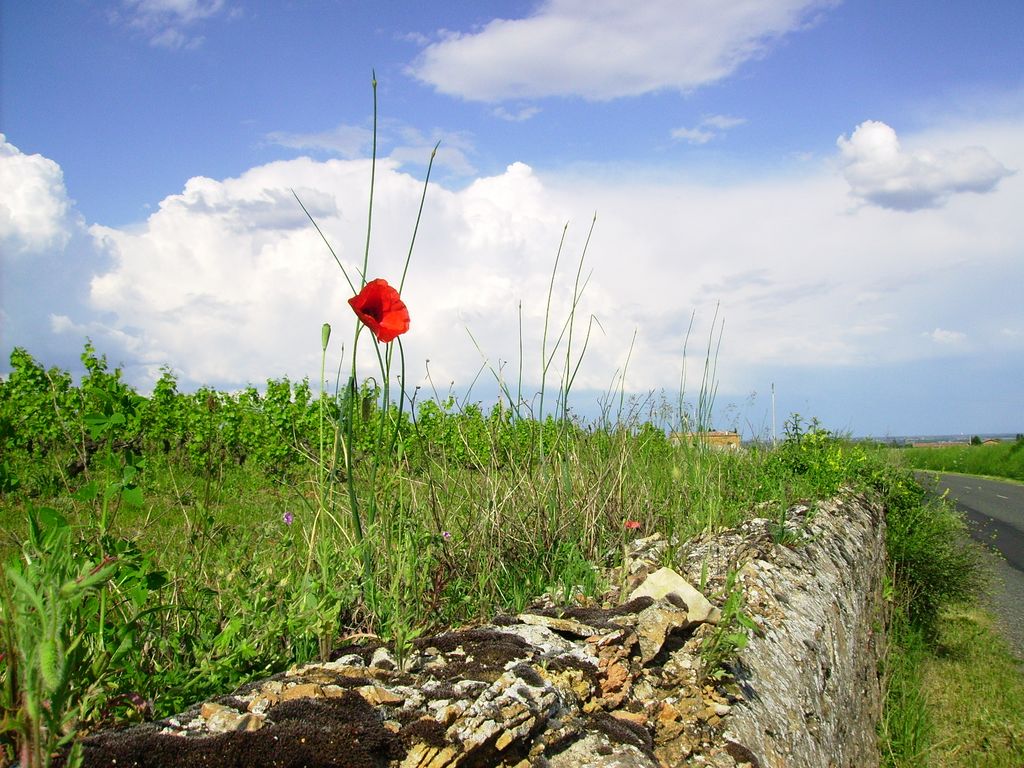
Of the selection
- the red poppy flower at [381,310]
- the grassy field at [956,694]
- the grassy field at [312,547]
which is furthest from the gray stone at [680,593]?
the grassy field at [956,694]

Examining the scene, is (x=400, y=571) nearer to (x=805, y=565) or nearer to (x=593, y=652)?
(x=593, y=652)

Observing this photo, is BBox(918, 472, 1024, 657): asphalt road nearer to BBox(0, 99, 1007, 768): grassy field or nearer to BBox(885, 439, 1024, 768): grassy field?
BBox(885, 439, 1024, 768): grassy field

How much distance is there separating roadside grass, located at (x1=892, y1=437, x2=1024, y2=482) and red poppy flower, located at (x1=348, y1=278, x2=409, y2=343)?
29762 millimetres

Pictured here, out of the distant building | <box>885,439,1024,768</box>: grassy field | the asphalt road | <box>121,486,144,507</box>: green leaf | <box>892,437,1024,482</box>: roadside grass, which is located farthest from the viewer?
<box>892,437,1024,482</box>: roadside grass

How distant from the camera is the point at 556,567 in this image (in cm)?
298

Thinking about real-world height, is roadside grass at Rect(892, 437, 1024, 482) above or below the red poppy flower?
below

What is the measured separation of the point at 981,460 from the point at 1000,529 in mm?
17032

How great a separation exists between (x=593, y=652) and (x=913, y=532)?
766cm

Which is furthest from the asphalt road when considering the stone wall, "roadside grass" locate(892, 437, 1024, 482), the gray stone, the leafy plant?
the leafy plant

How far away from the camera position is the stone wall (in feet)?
4.33

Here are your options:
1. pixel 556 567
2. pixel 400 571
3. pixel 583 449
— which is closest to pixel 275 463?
pixel 583 449

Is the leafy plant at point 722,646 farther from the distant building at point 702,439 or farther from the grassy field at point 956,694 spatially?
the grassy field at point 956,694

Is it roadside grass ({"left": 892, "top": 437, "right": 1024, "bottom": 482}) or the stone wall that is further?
roadside grass ({"left": 892, "top": 437, "right": 1024, "bottom": 482})

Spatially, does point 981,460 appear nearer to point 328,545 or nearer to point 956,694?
point 956,694
